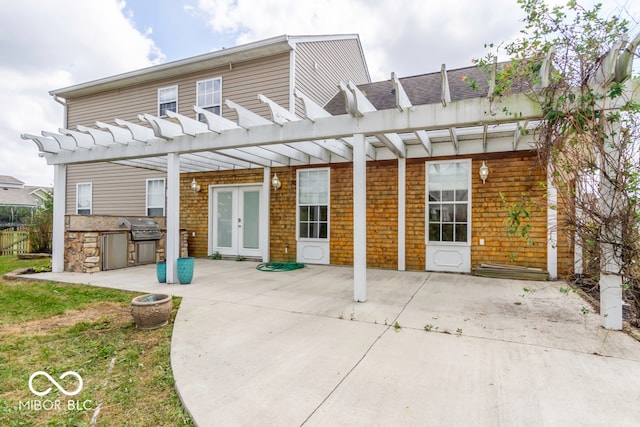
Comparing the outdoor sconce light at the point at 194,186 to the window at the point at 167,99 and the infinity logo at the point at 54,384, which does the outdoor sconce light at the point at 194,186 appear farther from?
the infinity logo at the point at 54,384

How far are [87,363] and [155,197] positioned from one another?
823cm

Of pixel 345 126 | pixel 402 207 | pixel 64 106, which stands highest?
pixel 64 106

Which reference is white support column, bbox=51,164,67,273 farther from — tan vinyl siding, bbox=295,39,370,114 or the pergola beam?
tan vinyl siding, bbox=295,39,370,114

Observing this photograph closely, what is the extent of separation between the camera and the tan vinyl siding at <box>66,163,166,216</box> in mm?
10328

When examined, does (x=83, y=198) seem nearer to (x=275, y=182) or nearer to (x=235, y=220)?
(x=235, y=220)

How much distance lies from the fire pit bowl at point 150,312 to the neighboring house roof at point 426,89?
20.9 feet

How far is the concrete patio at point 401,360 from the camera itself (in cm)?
205

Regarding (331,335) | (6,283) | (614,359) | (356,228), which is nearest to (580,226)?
(614,359)

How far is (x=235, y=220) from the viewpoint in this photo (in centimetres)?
910

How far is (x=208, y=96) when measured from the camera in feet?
30.4

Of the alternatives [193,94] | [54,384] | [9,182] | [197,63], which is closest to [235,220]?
[193,94]

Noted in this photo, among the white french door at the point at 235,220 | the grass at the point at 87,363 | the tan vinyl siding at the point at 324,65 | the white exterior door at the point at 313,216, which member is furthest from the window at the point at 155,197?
the grass at the point at 87,363

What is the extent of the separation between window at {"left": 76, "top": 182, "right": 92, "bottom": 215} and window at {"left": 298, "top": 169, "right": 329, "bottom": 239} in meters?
8.14

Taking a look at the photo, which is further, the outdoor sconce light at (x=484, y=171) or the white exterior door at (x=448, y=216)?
the white exterior door at (x=448, y=216)
